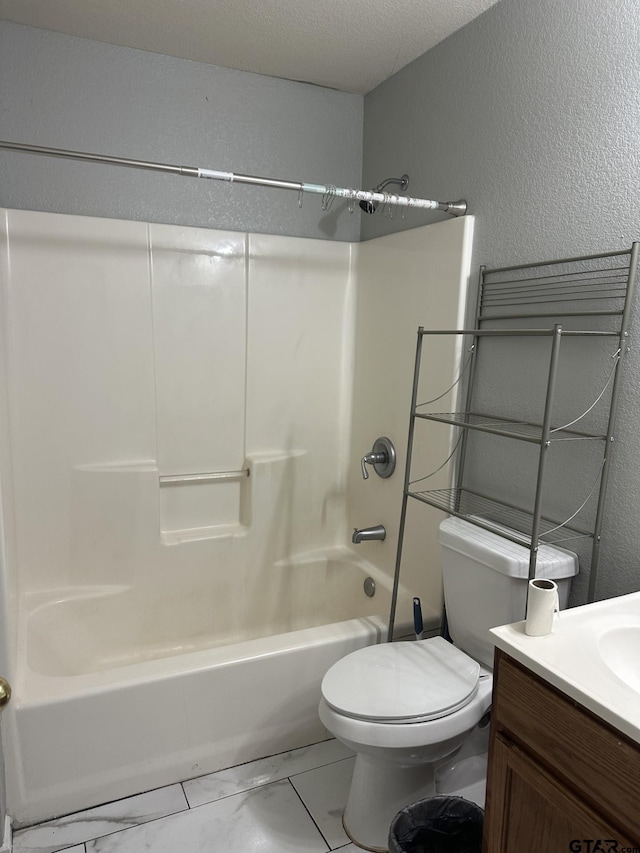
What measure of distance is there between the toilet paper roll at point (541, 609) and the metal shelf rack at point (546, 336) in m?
0.27

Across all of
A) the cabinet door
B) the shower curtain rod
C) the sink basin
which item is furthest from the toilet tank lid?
the shower curtain rod

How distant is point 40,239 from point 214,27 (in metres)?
0.91

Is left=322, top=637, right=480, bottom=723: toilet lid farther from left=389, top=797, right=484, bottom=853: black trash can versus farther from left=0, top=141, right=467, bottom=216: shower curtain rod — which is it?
left=0, top=141, right=467, bottom=216: shower curtain rod

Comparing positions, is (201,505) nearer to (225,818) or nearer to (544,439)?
(225,818)

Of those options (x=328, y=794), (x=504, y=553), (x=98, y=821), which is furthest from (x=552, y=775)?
(x=98, y=821)

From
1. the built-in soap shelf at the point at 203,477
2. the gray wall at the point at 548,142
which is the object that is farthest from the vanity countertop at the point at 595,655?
the built-in soap shelf at the point at 203,477

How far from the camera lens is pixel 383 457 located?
7.52 ft

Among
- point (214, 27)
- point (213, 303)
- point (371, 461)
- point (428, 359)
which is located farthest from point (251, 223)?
point (371, 461)

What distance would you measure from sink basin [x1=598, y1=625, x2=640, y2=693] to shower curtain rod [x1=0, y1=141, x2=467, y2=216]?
4.29 ft

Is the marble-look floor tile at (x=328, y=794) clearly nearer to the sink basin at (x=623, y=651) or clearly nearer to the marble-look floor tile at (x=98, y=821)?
the marble-look floor tile at (x=98, y=821)

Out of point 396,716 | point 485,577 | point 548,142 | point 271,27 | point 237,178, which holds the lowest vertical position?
point 396,716

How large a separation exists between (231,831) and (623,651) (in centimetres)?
116

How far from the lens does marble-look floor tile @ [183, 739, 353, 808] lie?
1.71 meters

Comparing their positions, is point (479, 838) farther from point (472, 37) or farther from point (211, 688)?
point (472, 37)
